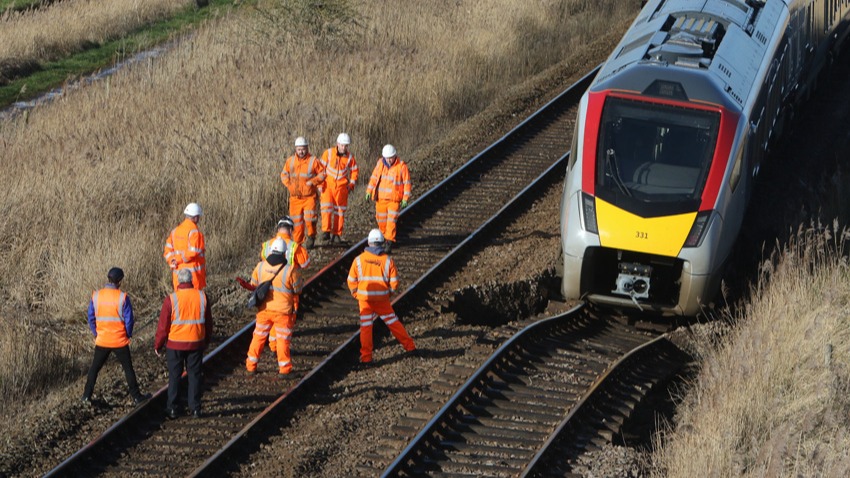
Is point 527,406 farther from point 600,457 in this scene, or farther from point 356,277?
point 356,277

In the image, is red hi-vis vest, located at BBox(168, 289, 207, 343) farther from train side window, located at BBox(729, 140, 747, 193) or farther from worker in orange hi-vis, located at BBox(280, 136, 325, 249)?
train side window, located at BBox(729, 140, 747, 193)

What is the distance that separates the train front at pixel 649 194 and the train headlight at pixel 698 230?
0.03ft

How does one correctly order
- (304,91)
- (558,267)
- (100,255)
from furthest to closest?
(304,91) < (100,255) < (558,267)

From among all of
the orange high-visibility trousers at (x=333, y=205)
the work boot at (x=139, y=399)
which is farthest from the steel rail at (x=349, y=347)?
the orange high-visibility trousers at (x=333, y=205)

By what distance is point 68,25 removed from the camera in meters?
30.5

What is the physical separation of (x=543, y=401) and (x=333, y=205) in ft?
16.0

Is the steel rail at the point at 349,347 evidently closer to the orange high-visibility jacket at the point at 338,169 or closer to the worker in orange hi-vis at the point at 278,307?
the worker in orange hi-vis at the point at 278,307

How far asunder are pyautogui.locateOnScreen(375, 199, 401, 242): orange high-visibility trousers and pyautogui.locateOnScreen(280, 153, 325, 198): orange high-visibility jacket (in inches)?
33.2

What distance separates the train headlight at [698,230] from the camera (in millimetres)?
12203

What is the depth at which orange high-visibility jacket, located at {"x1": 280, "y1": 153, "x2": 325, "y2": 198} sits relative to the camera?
575 inches

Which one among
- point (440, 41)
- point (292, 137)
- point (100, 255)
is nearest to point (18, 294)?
point (100, 255)

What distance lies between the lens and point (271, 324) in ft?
38.8

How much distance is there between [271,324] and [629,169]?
4266 millimetres

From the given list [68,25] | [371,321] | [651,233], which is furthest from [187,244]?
[68,25]
